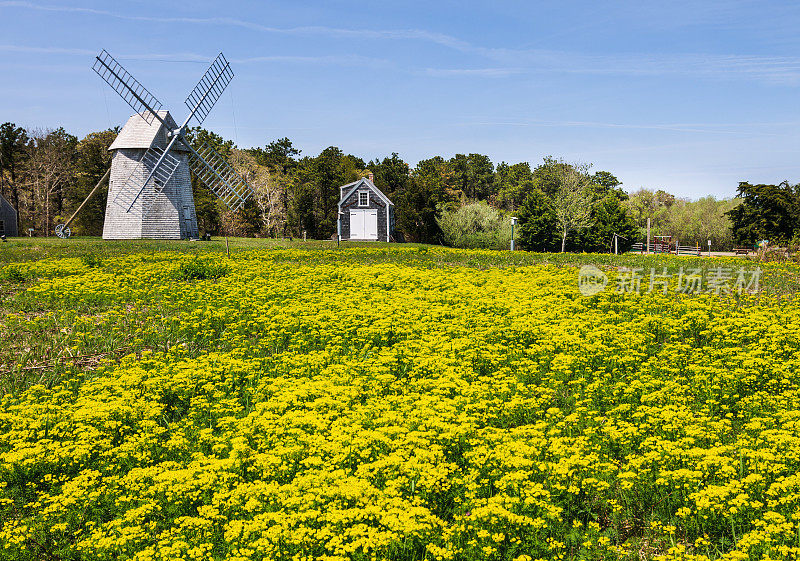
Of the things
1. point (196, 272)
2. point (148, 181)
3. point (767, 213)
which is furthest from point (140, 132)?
point (767, 213)

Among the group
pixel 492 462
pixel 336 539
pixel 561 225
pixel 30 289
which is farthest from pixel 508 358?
pixel 561 225

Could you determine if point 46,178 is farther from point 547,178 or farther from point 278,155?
point 547,178

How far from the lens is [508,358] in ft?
35.5

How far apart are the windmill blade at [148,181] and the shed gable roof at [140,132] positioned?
973mm

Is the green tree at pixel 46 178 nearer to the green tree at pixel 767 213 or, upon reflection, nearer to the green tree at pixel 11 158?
the green tree at pixel 11 158

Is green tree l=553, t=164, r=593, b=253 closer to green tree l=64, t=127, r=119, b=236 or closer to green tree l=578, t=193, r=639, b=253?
green tree l=578, t=193, r=639, b=253

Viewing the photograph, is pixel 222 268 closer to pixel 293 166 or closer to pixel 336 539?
pixel 336 539

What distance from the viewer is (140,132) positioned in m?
46.8

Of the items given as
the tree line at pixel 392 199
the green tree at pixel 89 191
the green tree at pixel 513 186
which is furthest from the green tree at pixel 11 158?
the green tree at pixel 513 186

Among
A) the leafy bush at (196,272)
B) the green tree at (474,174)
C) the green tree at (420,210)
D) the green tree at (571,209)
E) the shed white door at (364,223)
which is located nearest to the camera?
the leafy bush at (196,272)

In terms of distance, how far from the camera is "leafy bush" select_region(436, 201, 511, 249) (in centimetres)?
6544

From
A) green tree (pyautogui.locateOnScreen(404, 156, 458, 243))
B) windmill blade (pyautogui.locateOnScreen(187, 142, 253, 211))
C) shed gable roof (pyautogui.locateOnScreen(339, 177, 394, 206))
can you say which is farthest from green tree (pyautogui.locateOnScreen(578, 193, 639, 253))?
windmill blade (pyautogui.locateOnScreen(187, 142, 253, 211))

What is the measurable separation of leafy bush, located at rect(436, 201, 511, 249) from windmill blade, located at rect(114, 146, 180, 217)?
32.6m

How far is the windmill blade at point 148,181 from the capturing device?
46.0 meters
